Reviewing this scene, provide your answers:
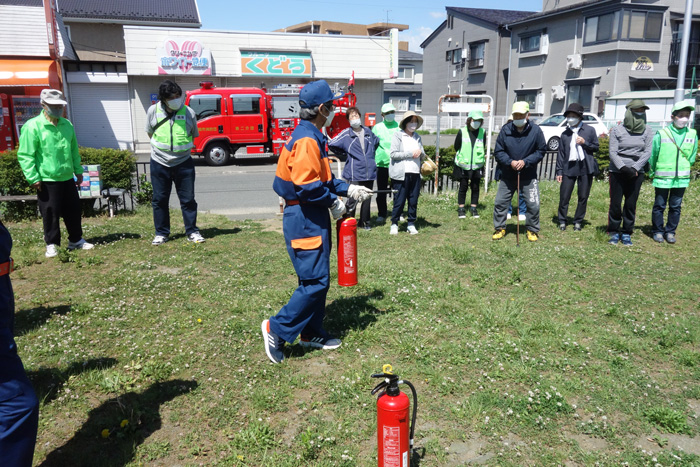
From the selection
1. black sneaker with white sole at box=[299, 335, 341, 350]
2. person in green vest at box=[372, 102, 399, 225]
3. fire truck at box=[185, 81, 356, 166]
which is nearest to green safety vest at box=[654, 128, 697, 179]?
person in green vest at box=[372, 102, 399, 225]

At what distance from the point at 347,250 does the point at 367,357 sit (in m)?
0.93

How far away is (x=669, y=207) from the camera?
26.7 feet

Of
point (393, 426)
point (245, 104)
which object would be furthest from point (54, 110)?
point (245, 104)

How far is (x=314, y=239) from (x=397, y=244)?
13.5 feet

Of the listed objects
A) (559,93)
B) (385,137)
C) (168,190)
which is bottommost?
(168,190)

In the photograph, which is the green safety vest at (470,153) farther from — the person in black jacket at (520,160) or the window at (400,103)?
the window at (400,103)

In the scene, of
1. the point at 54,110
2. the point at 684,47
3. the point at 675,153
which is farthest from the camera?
the point at 684,47

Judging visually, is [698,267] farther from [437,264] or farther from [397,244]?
[397,244]

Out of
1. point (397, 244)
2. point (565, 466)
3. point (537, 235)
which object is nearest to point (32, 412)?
point (565, 466)

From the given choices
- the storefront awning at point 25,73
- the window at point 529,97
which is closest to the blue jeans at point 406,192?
the storefront awning at point 25,73

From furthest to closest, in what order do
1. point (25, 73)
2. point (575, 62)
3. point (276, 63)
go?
1. point (575, 62)
2. point (276, 63)
3. point (25, 73)

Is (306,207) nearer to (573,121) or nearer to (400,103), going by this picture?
(573,121)

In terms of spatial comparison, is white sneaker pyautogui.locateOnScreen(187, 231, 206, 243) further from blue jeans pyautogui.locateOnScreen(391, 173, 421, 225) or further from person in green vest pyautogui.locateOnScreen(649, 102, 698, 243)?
person in green vest pyautogui.locateOnScreen(649, 102, 698, 243)

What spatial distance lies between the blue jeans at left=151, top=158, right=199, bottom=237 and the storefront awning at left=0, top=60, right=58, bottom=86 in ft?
55.8
